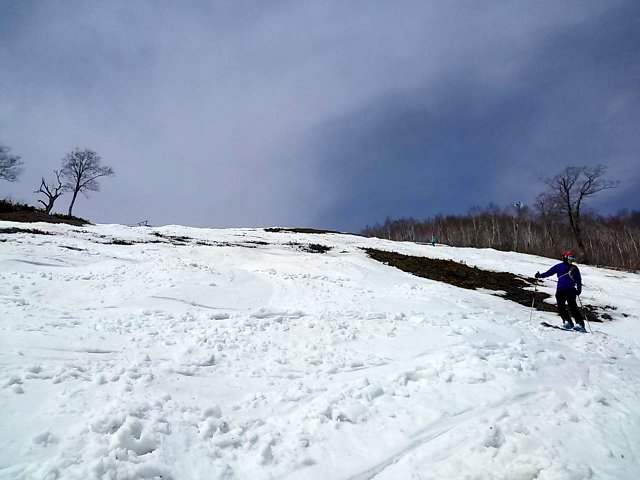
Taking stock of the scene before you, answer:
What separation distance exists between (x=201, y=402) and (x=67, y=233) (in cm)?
1748

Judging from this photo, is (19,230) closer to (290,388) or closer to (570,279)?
(290,388)

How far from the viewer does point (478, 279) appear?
15953 millimetres

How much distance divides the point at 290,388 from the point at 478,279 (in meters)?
13.8

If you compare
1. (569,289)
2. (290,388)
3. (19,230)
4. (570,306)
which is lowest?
(290,388)

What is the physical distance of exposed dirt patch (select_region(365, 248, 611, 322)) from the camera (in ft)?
40.3

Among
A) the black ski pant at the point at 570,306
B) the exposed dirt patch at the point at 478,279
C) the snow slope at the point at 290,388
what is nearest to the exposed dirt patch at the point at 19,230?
the snow slope at the point at 290,388

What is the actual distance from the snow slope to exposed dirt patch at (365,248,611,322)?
10.4 ft

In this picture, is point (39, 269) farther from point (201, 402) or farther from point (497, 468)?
point (497, 468)

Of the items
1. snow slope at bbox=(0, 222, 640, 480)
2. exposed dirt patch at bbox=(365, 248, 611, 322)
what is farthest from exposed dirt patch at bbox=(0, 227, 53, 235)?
exposed dirt patch at bbox=(365, 248, 611, 322)

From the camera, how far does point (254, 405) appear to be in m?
4.23

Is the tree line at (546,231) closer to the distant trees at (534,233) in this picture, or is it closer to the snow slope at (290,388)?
the distant trees at (534,233)

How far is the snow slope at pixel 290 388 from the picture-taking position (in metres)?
3.19

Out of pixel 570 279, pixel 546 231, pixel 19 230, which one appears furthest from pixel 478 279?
pixel 546 231

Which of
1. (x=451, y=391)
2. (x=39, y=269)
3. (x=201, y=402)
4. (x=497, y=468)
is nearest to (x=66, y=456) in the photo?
(x=201, y=402)
